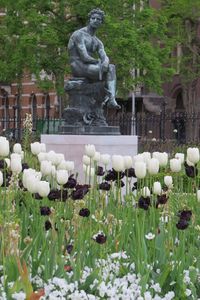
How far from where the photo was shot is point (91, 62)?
488 inches

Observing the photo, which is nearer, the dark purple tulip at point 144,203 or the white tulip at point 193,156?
the dark purple tulip at point 144,203

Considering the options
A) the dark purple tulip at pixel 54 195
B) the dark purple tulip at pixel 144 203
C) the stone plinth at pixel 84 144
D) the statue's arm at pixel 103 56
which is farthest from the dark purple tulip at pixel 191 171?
the statue's arm at pixel 103 56

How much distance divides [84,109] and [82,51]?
0.95m

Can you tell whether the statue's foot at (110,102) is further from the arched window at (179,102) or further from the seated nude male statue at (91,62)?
the arched window at (179,102)

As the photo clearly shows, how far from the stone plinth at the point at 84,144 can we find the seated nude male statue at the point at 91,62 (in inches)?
27.5

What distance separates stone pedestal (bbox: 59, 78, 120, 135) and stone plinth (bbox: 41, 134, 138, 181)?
290 mm

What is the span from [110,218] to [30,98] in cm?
4075

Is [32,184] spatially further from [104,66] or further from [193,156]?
[104,66]

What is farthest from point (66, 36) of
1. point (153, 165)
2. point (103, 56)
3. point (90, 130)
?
point (153, 165)

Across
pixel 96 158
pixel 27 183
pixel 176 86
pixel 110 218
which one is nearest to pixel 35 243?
pixel 27 183

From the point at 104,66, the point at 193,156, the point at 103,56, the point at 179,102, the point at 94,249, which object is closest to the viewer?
the point at 94,249

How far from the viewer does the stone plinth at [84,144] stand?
11836 millimetres

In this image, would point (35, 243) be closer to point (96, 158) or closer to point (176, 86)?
point (96, 158)

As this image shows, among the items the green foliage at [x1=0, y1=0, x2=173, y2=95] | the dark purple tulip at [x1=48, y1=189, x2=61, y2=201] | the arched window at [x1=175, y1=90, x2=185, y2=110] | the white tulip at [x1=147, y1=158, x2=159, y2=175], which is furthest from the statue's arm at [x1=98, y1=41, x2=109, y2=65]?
the arched window at [x1=175, y1=90, x2=185, y2=110]
